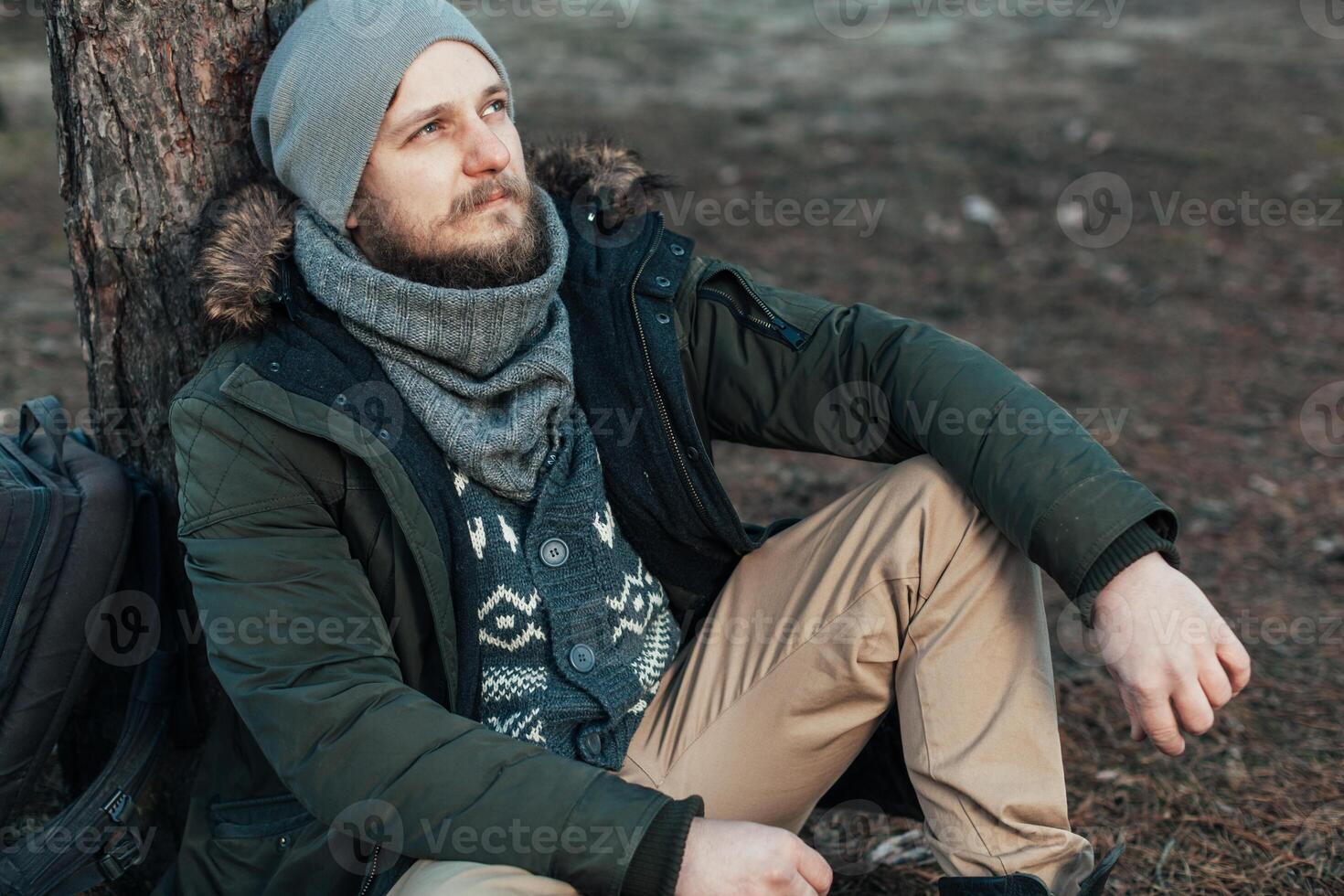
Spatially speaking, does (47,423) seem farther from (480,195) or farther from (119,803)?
(480,195)

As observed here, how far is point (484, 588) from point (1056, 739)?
1.13 m

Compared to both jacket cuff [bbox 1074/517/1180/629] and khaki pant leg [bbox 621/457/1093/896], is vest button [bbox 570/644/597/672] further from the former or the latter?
jacket cuff [bbox 1074/517/1180/629]

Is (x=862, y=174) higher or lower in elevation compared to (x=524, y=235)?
lower

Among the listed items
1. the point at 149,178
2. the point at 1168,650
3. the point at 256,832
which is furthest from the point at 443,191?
the point at 1168,650

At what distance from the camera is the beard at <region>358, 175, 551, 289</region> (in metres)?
2.51

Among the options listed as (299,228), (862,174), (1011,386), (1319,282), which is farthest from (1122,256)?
(299,228)

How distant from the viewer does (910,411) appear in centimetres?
253

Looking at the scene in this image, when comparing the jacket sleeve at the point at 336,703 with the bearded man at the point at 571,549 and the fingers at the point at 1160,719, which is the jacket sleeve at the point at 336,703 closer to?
the bearded man at the point at 571,549

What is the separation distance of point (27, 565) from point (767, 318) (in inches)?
62.5

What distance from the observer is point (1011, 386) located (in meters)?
2.46

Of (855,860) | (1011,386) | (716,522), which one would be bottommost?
(855,860)

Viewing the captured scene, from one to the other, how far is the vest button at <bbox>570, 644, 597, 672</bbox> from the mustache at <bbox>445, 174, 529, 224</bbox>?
3.05 ft

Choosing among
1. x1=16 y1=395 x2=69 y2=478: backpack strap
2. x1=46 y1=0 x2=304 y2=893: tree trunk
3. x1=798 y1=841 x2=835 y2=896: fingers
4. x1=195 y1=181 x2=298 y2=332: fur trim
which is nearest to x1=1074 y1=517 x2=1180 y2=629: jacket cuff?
x1=798 y1=841 x2=835 y2=896: fingers

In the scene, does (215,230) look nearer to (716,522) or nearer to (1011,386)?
(716,522)
